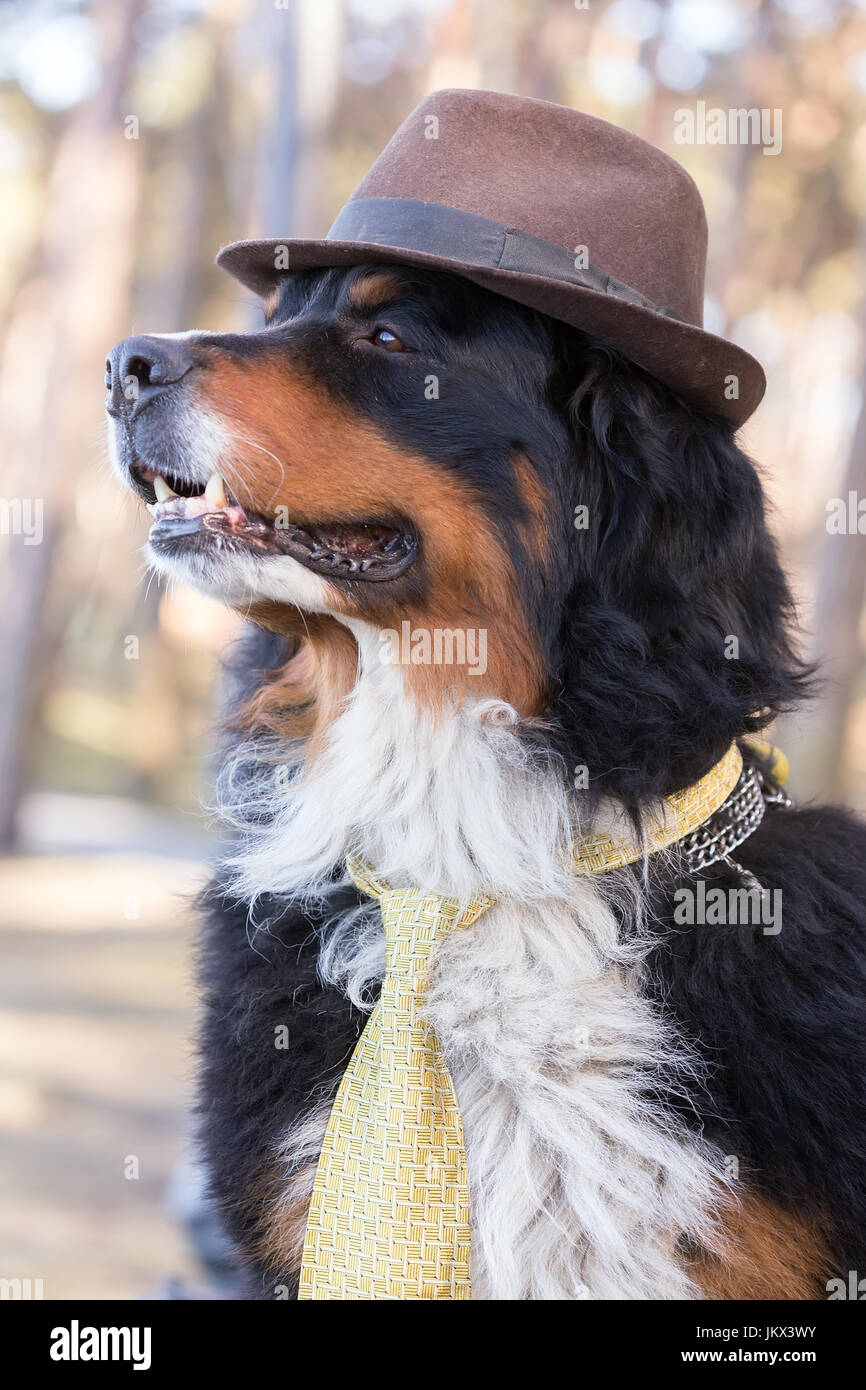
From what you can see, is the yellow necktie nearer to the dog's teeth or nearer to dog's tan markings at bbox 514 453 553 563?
dog's tan markings at bbox 514 453 553 563

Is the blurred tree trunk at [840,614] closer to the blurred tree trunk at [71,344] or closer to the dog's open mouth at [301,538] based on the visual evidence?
the blurred tree trunk at [71,344]

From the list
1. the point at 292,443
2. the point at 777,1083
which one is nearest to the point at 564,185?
the point at 292,443

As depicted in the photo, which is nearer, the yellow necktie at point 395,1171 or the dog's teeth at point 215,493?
the yellow necktie at point 395,1171

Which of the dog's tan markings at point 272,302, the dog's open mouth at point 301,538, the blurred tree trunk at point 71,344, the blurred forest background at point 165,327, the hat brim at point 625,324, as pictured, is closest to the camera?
the hat brim at point 625,324

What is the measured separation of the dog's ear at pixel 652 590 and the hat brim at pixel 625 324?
2.6 inches

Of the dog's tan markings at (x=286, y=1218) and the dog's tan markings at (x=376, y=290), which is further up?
the dog's tan markings at (x=376, y=290)

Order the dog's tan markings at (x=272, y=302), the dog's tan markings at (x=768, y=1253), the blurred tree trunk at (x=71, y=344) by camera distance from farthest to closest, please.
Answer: the blurred tree trunk at (x=71, y=344) < the dog's tan markings at (x=272, y=302) < the dog's tan markings at (x=768, y=1253)

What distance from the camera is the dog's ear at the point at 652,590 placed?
2525 millimetres

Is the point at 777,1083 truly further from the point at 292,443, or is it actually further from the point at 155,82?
the point at 155,82

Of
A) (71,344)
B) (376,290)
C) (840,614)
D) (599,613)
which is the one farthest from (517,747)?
(71,344)

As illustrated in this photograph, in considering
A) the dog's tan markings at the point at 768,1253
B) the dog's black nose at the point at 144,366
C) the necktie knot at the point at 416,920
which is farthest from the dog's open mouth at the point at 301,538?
the dog's tan markings at the point at 768,1253

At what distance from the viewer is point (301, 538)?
8.43 ft

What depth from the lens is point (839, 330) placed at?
2672cm

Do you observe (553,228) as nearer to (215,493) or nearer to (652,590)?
(652,590)
